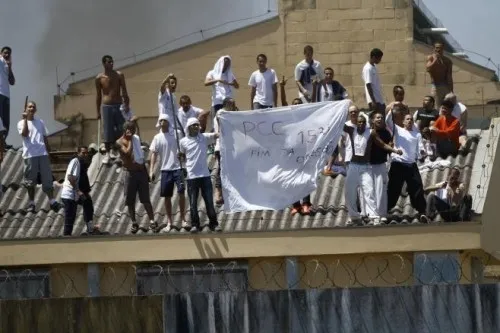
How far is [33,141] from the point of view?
105 feet

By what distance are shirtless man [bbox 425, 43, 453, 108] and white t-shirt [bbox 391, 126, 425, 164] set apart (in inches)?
155

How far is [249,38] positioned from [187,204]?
576 inches

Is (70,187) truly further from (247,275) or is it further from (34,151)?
(247,275)

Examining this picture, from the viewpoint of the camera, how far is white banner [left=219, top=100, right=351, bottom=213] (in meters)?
29.2

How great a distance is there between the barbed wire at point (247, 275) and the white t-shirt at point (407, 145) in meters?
1.28

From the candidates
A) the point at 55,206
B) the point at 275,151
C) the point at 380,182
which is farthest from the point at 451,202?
the point at 55,206

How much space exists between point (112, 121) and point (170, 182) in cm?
363

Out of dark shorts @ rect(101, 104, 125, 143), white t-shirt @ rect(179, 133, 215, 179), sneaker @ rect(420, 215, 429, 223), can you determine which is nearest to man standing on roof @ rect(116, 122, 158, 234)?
white t-shirt @ rect(179, 133, 215, 179)

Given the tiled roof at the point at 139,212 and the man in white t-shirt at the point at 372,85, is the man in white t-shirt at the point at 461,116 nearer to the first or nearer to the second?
the tiled roof at the point at 139,212

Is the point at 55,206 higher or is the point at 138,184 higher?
the point at 138,184

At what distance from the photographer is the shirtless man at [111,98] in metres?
33.3

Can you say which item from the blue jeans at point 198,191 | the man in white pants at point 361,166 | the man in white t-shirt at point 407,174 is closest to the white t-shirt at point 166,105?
the blue jeans at point 198,191

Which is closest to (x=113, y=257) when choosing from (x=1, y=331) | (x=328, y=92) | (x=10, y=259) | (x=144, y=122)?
(x=10, y=259)

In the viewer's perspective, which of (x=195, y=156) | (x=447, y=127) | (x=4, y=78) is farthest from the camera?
(x=4, y=78)
